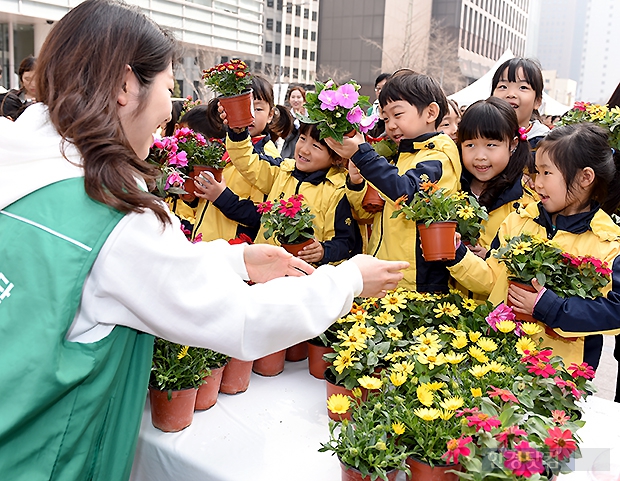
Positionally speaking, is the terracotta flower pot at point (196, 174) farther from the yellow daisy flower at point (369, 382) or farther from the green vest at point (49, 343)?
the green vest at point (49, 343)

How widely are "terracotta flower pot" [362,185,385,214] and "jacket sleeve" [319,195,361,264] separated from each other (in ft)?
0.54

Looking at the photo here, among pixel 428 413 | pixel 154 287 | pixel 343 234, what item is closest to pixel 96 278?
pixel 154 287

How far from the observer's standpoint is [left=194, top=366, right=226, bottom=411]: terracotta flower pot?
66.0 inches

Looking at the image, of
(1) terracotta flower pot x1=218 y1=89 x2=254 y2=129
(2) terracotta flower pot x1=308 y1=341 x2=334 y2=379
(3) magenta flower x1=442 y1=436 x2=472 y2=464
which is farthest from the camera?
(1) terracotta flower pot x1=218 y1=89 x2=254 y2=129

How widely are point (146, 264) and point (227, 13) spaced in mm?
31649

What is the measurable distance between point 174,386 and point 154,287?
0.58 meters

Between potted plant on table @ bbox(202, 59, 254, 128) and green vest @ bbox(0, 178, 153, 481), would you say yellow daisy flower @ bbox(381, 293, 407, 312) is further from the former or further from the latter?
potted plant on table @ bbox(202, 59, 254, 128)

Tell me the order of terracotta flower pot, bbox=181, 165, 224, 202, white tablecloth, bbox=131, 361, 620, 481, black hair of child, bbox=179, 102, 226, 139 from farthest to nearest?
black hair of child, bbox=179, 102, 226, 139 < terracotta flower pot, bbox=181, 165, 224, 202 < white tablecloth, bbox=131, 361, 620, 481

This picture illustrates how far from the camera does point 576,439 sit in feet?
4.19

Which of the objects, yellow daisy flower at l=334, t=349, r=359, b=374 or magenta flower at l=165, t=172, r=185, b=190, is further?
magenta flower at l=165, t=172, r=185, b=190

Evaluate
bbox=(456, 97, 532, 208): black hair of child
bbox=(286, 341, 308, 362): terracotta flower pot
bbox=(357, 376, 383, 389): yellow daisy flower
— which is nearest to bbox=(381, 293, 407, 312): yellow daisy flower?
bbox=(286, 341, 308, 362): terracotta flower pot

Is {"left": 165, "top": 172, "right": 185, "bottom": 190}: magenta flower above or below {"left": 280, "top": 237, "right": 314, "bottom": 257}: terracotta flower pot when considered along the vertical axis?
above

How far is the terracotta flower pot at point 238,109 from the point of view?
2.99 metres

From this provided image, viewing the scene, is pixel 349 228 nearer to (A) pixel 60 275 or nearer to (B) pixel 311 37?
(A) pixel 60 275
